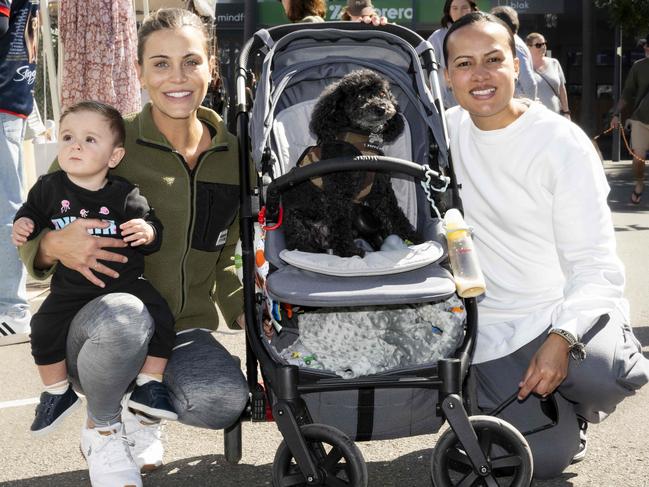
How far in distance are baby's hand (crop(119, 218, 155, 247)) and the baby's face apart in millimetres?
209

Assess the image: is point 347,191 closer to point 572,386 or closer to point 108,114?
point 108,114

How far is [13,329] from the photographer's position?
4824 mm

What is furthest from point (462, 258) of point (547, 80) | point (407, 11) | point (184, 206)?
point (407, 11)

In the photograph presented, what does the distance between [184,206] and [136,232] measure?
1.01ft

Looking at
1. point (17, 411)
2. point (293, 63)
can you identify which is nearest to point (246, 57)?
point (293, 63)

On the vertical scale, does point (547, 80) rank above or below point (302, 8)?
below

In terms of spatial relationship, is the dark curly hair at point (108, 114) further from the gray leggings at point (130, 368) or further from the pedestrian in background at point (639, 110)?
the pedestrian in background at point (639, 110)

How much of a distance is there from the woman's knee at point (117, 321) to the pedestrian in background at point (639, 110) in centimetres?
768

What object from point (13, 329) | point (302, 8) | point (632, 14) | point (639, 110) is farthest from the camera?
point (632, 14)

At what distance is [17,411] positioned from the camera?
12.6ft

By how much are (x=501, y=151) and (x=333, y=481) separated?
1.26 meters

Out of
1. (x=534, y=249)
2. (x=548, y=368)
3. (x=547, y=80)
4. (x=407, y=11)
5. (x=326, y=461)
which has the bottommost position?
(x=326, y=461)

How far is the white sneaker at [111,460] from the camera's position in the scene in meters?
2.81

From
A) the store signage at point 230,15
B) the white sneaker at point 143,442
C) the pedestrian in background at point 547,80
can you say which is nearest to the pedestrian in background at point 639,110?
the pedestrian in background at point 547,80
